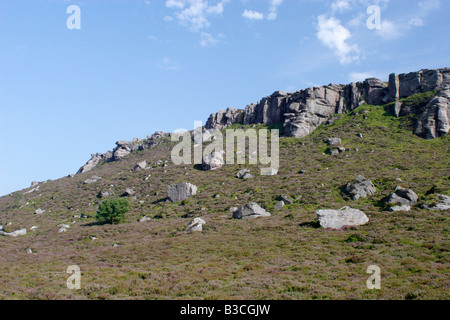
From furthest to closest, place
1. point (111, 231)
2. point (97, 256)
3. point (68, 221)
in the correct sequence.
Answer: point (68, 221) → point (111, 231) → point (97, 256)

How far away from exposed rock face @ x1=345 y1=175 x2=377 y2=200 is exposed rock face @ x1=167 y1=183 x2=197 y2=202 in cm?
2808

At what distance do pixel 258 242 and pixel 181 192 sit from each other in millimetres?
28820

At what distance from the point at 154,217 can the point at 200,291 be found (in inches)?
1283

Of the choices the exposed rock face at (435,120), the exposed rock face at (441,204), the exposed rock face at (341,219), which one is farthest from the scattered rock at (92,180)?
the exposed rock face at (435,120)

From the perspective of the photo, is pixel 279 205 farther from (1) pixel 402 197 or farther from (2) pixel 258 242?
(1) pixel 402 197

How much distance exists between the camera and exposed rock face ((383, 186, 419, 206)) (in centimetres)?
3394

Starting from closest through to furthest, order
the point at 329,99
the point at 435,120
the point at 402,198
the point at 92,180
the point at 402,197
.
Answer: the point at 402,198 → the point at 402,197 → the point at 435,120 → the point at 92,180 → the point at 329,99

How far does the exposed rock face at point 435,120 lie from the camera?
63.5m

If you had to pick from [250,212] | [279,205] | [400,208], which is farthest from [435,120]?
[250,212]

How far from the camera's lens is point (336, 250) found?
2345 centimetres

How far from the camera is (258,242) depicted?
27.6 metres

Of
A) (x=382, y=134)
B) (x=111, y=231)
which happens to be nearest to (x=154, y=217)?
(x=111, y=231)

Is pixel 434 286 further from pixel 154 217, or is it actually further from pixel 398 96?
pixel 398 96

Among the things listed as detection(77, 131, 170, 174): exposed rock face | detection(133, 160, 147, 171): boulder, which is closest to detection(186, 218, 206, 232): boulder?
detection(133, 160, 147, 171): boulder
